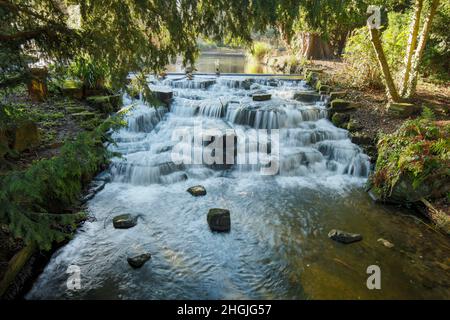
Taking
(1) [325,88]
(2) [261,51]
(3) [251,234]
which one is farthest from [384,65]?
(2) [261,51]

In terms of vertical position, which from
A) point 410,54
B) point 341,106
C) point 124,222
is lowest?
point 124,222

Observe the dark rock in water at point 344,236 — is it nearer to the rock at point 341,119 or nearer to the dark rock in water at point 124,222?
the dark rock in water at point 124,222

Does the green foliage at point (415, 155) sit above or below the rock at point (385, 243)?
above

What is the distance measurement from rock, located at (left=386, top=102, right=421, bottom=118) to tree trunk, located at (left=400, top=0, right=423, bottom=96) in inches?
30.9

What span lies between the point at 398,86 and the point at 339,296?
29.9 ft

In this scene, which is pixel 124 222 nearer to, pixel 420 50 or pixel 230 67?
pixel 420 50

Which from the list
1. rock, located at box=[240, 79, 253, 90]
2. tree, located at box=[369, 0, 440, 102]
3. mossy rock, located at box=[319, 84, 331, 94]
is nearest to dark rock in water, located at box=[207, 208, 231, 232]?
tree, located at box=[369, 0, 440, 102]

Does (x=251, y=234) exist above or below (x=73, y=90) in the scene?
below

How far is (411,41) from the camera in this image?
10.4 metres

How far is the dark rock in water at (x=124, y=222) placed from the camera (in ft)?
22.0

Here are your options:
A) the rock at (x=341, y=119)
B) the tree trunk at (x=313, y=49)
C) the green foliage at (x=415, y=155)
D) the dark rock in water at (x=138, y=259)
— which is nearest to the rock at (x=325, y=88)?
the rock at (x=341, y=119)

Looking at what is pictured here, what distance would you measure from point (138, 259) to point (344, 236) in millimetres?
3859

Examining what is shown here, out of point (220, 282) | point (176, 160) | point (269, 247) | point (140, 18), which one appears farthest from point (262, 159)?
point (140, 18)

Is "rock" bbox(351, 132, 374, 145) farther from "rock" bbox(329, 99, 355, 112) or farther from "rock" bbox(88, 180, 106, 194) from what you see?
"rock" bbox(88, 180, 106, 194)
